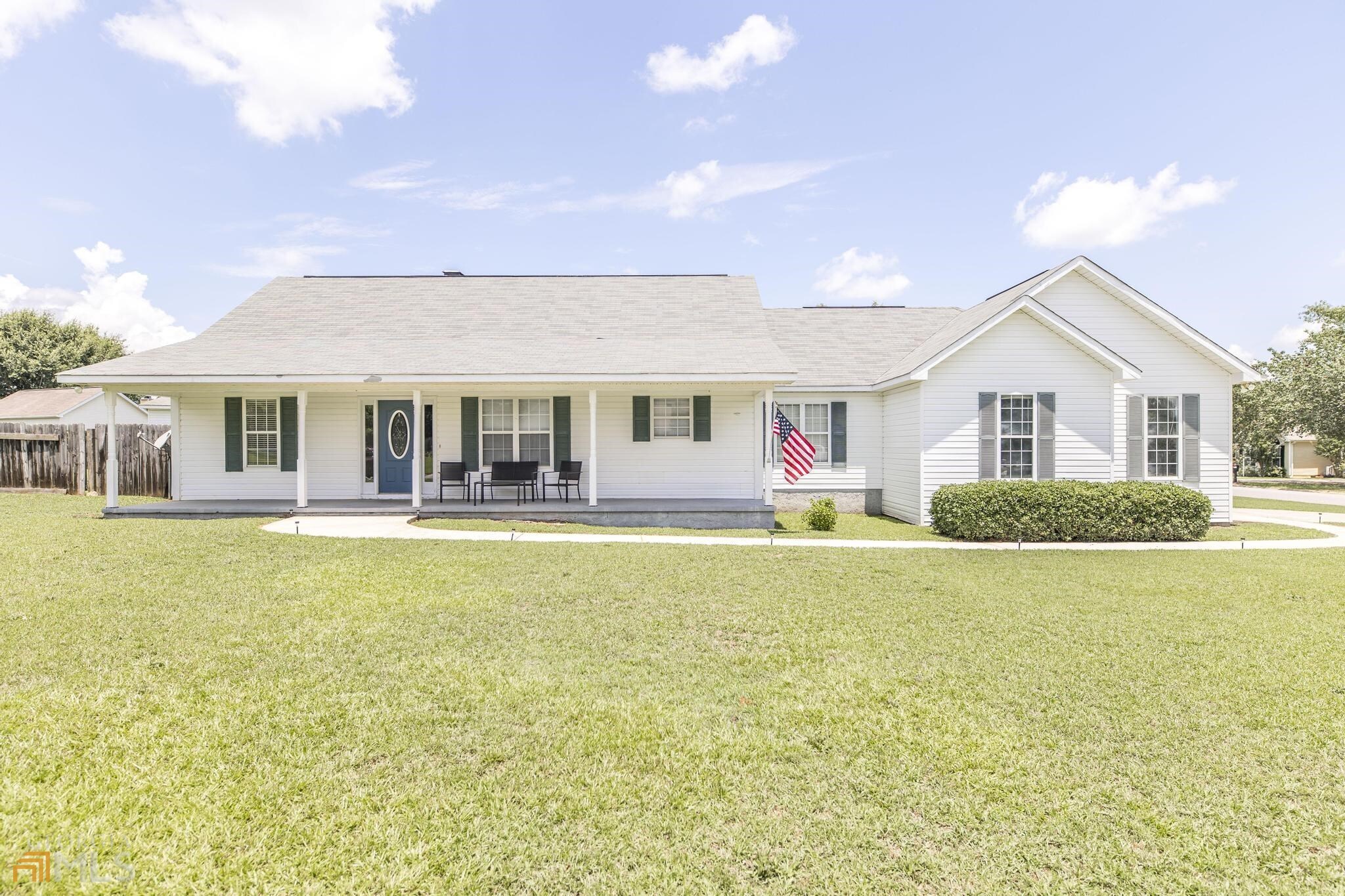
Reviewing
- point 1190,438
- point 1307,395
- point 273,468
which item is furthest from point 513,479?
point 1307,395

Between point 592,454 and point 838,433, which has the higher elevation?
point 838,433

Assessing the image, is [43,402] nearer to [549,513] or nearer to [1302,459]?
[549,513]

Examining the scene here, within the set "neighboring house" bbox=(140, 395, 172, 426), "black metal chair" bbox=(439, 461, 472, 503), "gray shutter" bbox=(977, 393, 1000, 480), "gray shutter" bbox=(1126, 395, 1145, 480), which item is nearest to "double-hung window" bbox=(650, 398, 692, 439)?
"black metal chair" bbox=(439, 461, 472, 503)

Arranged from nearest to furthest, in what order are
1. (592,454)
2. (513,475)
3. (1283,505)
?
(592,454), (513,475), (1283,505)

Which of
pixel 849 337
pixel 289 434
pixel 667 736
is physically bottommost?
pixel 667 736

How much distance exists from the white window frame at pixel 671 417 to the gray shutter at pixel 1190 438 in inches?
432

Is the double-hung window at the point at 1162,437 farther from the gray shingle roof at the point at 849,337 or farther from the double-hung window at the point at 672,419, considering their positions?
the double-hung window at the point at 672,419

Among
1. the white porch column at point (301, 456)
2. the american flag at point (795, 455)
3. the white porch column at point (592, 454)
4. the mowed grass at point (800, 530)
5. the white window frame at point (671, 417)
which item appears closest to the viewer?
the mowed grass at point (800, 530)

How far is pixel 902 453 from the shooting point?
14.1 metres

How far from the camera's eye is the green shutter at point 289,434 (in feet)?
45.5

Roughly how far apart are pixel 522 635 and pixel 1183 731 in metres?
4.93

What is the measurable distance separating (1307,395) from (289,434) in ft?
128

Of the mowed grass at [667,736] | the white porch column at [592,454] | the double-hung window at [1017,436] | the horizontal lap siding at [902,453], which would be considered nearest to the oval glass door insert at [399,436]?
the white porch column at [592,454]

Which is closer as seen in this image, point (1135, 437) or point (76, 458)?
point (1135, 437)
